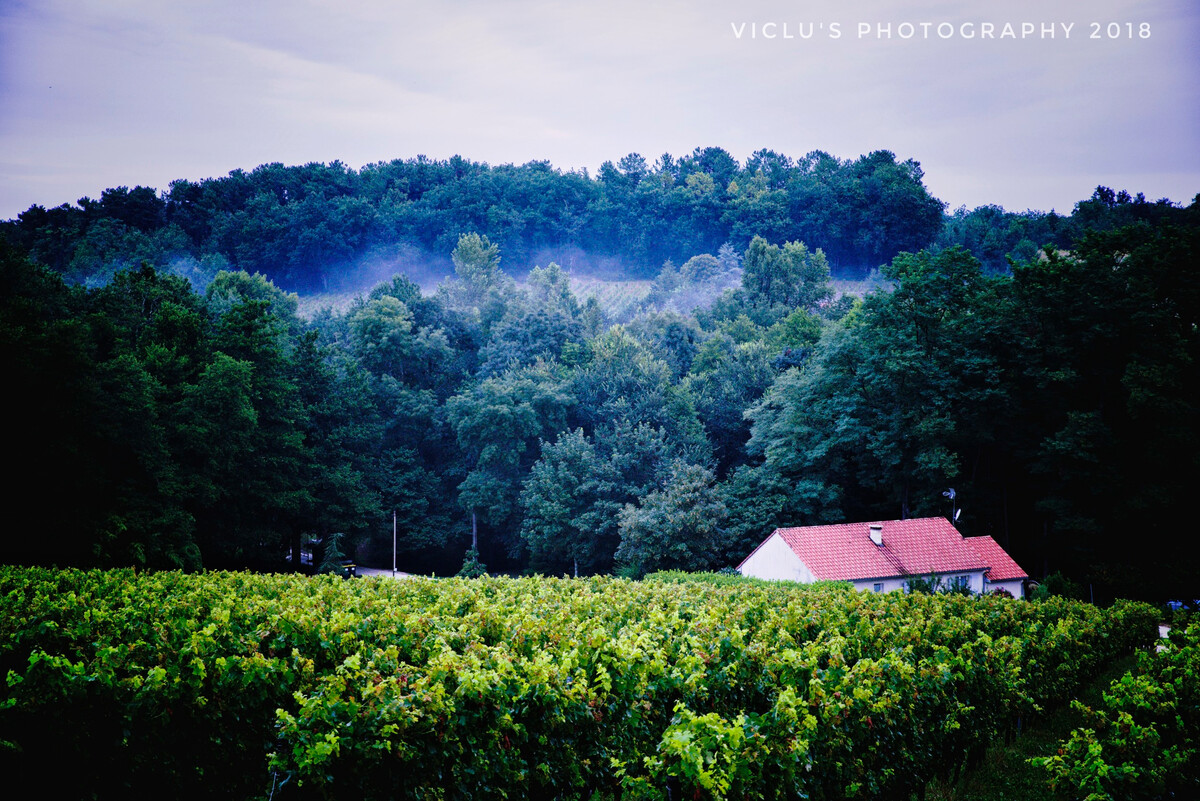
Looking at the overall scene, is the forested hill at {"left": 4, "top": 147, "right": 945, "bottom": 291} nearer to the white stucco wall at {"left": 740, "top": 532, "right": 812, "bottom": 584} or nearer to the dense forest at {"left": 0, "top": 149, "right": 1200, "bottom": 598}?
the dense forest at {"left": 0, "top": 149, "right": 1200, "bottom": 598}

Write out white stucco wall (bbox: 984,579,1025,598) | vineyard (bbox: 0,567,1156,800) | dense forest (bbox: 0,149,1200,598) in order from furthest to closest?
white stucco wall (bbox: 984,579,1025,598) → dense forest (bbox: 0,149,1200,598) → vineyard (bbox: 0,567,1156,800)

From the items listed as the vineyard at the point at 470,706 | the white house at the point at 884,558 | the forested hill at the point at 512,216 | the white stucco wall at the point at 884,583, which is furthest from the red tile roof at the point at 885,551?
the forested hill at the point at 512,216

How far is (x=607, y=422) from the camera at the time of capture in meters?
49.8

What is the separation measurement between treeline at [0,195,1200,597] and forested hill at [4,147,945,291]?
47.0m

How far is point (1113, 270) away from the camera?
3759 centimetres

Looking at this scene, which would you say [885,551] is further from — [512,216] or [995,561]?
[512,216]

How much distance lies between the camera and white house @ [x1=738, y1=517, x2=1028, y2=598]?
3042 centimetres

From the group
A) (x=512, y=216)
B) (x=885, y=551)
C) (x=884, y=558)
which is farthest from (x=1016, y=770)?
(x=512, y=216)

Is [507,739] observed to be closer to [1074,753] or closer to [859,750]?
[859,750]

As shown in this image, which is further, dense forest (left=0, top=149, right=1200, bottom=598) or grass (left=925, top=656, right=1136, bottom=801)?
dense forest (left=0, top=149, right=1200, bottom=598)

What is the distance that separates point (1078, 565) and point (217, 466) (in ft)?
134

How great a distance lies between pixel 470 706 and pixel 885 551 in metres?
27.2

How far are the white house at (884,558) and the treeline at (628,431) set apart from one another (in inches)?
191

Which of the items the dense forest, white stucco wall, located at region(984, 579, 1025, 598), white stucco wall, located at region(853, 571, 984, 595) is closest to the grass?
white stucco wall, located at region(853, 571, 984, 595)
